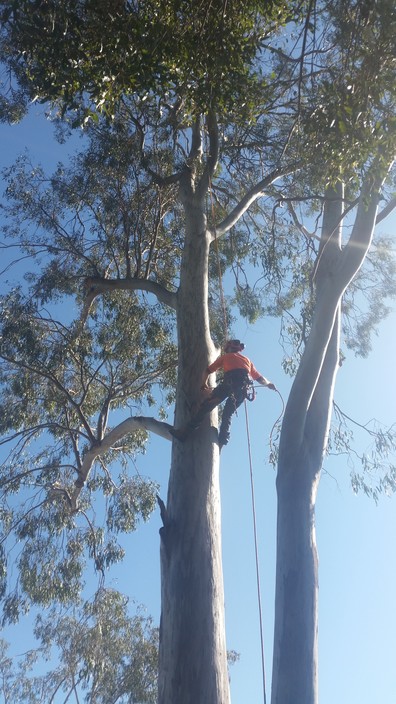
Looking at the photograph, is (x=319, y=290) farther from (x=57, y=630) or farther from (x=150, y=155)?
(x=57, y=630)

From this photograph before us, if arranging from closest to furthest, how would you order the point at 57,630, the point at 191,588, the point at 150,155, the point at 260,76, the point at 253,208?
1. the point at 191,588
2. the point at 260,76
3. the point at 150,155
4. the point at 253,208
5. the point at 57,630

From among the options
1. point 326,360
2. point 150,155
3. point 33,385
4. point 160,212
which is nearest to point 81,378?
point 33,385

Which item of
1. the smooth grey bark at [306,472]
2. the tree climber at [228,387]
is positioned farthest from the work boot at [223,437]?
the smooth grey bark at [306,472]

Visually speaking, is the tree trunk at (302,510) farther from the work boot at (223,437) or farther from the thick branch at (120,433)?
the thick branch at (120,433)

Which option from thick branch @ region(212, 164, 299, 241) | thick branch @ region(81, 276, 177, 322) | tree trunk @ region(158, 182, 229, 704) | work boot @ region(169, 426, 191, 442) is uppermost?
thick branch @ region(212, 164, 299, 241)

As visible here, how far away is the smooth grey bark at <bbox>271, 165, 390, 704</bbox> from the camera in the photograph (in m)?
4.29

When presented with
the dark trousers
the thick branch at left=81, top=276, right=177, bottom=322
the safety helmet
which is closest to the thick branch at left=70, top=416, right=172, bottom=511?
the dark trousers

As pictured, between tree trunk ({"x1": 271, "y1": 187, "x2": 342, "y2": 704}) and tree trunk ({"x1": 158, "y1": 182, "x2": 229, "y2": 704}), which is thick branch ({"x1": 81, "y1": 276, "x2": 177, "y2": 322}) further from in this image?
tree trunk ({"x1": 271, "y1": 187, "x2": 342, "y2": 704})

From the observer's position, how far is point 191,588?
14.8 ft

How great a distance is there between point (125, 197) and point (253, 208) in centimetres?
178

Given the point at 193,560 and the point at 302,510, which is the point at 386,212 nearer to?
the point at 302,510

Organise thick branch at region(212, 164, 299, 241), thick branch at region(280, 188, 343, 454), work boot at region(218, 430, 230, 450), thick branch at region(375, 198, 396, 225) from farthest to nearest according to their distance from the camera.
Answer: thick branch at region(212, 164, 299, 241)
thick branch at region(375, 198, 396, 225)
work boot at region(218, 430, 230, 450)
thick branch at region(280, 188, 343, 454)

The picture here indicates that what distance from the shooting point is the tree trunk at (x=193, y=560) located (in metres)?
4.22

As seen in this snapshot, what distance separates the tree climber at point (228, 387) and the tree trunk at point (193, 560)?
8 cm
